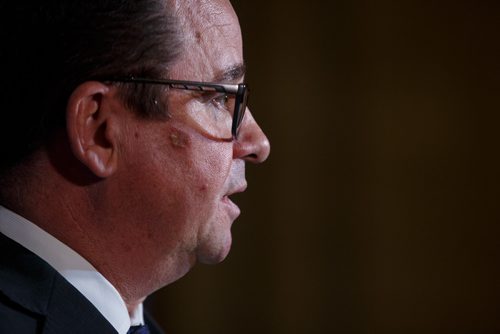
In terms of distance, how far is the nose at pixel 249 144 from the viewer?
1.27 metres

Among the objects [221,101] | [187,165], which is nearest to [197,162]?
[187,165]

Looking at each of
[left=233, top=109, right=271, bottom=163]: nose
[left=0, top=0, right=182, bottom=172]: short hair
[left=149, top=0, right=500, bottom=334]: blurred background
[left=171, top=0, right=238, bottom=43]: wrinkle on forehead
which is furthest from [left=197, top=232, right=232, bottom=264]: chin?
[left=149, top=0, right=500, bottom=334]: blurred background

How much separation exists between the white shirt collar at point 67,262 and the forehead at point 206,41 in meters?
0.36

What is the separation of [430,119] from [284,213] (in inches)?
30.8

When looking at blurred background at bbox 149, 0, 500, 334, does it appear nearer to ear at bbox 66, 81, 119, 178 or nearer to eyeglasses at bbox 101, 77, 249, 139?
eyeglasses at bbox 101, 77, 249, 139

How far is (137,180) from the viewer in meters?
1.13

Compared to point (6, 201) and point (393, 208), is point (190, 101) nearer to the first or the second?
point (6, 201)

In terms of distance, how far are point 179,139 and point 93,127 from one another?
15 cm

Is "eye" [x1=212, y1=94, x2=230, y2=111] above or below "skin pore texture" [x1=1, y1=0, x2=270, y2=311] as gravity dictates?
above

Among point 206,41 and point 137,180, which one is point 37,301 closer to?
point 137,180

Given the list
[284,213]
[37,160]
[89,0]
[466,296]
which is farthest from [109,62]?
[466,296]

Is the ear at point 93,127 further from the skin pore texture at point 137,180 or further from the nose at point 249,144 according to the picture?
the nose at point 249,144

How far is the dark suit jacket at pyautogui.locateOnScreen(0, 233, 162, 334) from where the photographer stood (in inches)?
40.1

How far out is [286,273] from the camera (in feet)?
9.93
